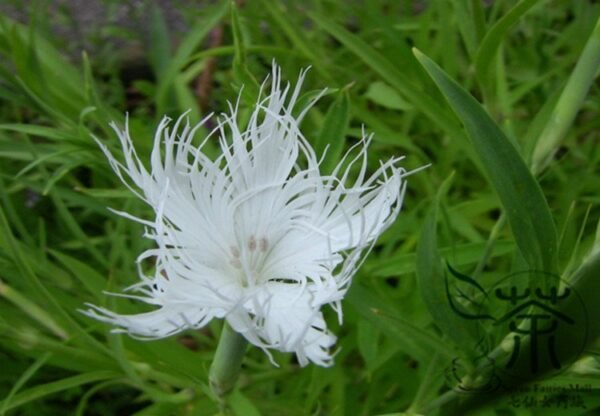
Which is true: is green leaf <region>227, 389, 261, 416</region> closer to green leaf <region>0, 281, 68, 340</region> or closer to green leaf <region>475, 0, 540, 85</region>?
green leaf <region>0, 281, 68, 340</region>

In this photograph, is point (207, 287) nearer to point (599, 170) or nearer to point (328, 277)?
point (328, 277)

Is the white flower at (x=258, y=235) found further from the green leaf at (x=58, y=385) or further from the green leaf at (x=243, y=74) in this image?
the green leaf at (x=58, y=385)

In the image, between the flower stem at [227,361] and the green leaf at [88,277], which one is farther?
the green leaf at [88,277]

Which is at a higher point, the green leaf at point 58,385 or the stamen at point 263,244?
the stamen at point 263,244

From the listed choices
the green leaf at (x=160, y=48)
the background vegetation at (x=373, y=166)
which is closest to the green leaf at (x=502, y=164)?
the background vegetation at (x=373, y=166)

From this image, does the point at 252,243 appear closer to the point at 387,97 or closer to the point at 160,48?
the point at 387,97

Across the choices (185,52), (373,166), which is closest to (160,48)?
(185,52)

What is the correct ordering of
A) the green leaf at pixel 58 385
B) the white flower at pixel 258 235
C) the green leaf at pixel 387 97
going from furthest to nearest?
the green leaf at pixel 387 97 < the green leaf at pixel 58 385 < the white flower at pixel 258 235
